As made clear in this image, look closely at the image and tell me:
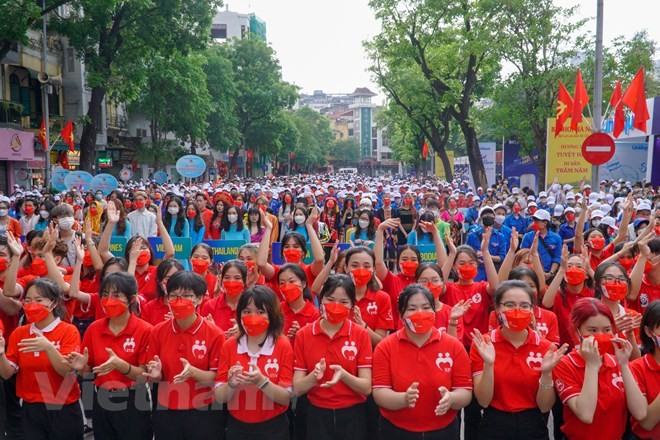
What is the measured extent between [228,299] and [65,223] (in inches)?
116

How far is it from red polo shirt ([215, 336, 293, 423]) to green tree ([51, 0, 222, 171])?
19.7 metres

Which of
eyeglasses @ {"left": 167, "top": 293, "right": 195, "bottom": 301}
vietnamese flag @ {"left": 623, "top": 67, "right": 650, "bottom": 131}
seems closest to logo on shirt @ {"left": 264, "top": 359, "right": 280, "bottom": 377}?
eyeglasses @ {"left": 167, "top": 293, "right": 195, "bottom": 301}

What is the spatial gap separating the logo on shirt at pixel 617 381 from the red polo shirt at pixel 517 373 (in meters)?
0.39

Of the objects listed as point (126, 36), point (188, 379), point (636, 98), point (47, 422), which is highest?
point (126, 36)

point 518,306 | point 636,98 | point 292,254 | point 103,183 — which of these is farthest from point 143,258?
point 636,98

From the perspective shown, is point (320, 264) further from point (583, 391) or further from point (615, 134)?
point (615, 134)

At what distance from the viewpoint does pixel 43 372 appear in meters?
4.27

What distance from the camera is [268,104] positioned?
169 feet

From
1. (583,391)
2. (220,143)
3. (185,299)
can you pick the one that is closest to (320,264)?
(185,299)

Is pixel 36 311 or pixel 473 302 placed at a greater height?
pixel 36 311

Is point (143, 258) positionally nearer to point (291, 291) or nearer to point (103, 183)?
point (291, 291)

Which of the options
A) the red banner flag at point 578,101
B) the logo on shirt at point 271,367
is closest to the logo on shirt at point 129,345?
the logo on shirt at point 271,367

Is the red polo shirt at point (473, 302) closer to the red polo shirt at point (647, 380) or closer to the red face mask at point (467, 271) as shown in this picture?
the red face mask at point (467, 271)

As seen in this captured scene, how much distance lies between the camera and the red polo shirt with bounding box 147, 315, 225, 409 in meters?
4.17
